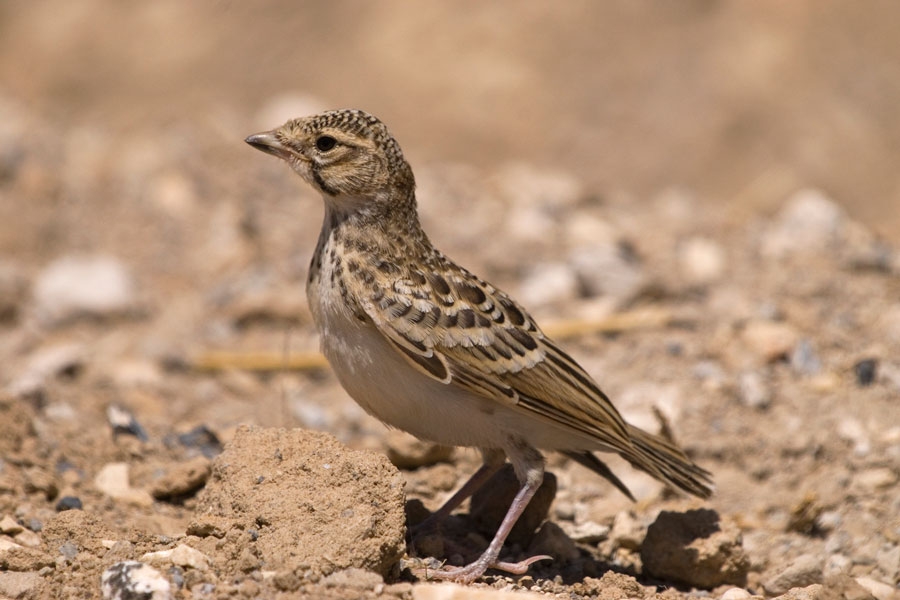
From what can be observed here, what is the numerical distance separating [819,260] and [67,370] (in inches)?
241

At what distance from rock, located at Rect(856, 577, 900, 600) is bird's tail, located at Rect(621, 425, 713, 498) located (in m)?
0.84

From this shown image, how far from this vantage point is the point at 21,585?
15.9 ft

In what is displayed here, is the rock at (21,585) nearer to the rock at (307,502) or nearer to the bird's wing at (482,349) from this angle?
the rock at (307,502)

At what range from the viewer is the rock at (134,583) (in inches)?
179

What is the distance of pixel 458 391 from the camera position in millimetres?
5656

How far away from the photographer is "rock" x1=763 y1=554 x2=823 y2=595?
5824 millimetres

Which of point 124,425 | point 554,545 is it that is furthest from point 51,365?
point 554,545

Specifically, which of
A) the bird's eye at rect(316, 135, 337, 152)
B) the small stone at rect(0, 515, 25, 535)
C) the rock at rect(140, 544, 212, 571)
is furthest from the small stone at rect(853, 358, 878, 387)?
the small stone at rect(0, 515, 25, 535)

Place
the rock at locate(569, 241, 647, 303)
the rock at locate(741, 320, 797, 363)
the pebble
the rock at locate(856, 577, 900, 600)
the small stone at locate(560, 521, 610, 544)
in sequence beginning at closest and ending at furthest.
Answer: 1. the rock at locate(856, 577, 900, 600)
2. the small stone at locate(560, 521, 610, 544)
3. the pebble
4. the rock at locate(741, 320, 797, 363)
5. the rock at locate(569, 241, 647, 303)

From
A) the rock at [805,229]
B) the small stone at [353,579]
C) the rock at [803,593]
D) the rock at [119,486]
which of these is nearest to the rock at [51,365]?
the rock at [119,486]

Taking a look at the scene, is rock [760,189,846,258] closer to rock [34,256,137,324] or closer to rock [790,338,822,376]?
rock [790,338,822,376]

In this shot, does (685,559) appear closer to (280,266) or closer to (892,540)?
(892,540)

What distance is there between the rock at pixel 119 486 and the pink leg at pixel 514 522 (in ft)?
5.73

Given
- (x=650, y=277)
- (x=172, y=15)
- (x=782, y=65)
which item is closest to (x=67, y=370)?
(x=650, y=277)
